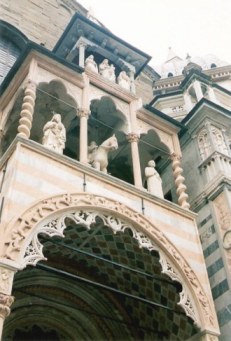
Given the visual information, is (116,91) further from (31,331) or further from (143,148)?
(31,331)

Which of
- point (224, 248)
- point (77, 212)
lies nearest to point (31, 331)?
point (77, 212)

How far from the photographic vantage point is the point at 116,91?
38.0 feet

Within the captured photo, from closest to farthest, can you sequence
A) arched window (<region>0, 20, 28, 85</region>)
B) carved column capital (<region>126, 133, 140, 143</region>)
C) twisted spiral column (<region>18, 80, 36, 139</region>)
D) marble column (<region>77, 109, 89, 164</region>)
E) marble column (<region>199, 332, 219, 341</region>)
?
1. marble column (<region>199, 332, 219, 341</region>)
2. twisted spiral column (<region>18, 80, 36, 139</region>)
3. marble column (<region>77, 109, 89, 164</region>)
4. carved column capital (<region>126, 133, 140, 143</region>)
5. arched window (<region>0, 20, 28, 85</region>)

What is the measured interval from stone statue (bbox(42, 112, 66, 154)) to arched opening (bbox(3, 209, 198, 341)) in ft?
4.77

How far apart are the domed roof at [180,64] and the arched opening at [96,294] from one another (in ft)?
57.2

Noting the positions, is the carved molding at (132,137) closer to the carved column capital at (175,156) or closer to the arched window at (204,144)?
the carved column capital at (175,156)

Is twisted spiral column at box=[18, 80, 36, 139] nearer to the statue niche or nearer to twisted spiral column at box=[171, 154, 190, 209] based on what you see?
the statue niche

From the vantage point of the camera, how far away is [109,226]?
857 centimetres

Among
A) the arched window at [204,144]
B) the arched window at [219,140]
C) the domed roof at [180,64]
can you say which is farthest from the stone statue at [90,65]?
the domed roof at [180,64]

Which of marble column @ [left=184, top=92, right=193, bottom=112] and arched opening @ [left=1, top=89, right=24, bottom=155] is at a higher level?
marble column @ [left=184, top=92, right=193, bottom=112]

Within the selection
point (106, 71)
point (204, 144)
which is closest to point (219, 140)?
point (204, 144)

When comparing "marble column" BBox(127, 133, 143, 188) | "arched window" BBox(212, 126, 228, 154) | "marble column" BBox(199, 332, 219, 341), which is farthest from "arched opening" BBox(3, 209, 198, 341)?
"arched window" BBox(212, 126, 228, 154)

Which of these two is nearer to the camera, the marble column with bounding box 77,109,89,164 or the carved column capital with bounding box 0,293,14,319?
the carved column capital with bounding box 0,293,14,319

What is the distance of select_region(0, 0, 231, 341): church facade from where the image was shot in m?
8.23
